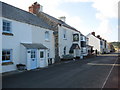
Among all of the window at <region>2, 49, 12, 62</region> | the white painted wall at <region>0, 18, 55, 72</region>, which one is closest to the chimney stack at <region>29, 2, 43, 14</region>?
the white painted wall at <region>0, 18, 55, 72</region>

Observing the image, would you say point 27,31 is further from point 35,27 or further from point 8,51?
point 8,51

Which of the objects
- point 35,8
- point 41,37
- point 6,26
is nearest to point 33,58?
point 41,37

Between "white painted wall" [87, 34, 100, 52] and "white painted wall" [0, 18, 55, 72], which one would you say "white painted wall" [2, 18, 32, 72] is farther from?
"white painted wall" [87, 34, 100, 52]

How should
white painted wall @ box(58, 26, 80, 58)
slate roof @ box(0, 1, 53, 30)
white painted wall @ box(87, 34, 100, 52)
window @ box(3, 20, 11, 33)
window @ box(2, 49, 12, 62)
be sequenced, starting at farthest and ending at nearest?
white painted wall @ box(87, 34, 100, 52) → white painted wall @ box(58, 26, 80, 58) → slate roof @ box(0, 1, 53, 30) → window @ box(3, 20, 11, 33) → window @ box(2, 49, 12, 62)

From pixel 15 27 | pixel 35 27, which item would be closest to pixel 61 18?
pixel 35 27

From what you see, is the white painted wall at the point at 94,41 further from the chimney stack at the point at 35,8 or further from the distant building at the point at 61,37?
the chimney stack at the point at 35,8

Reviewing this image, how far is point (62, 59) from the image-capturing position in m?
32.5

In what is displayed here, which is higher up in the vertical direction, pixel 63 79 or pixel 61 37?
pixel 61 37

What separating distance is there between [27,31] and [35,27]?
220 centimetres

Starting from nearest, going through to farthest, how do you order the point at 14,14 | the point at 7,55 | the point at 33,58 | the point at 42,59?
the point at 7,55 < the point at 14,14 < the point at 33,58 < the point at 42,59

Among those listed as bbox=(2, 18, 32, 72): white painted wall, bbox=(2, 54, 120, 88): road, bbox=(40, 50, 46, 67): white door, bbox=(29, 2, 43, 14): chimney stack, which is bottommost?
bbox=(2, 54, 120, 88): road

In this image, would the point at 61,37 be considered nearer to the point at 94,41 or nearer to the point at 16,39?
the point at 16,39

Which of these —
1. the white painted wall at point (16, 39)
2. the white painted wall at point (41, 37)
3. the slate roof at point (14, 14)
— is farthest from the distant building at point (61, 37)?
the white painted wall at point (16, 39)

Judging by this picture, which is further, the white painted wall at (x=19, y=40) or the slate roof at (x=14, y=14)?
the slate roof at (x=14, y=14)
